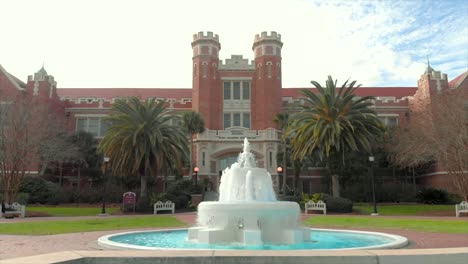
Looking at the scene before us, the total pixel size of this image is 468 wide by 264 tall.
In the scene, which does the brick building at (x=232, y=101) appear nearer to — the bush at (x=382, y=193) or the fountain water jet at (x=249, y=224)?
the bush at (x=382, y=193)

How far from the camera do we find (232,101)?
155ft

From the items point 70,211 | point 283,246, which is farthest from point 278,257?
point 70,211

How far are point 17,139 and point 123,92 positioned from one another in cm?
2738

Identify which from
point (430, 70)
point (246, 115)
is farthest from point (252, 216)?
point (430, 70)

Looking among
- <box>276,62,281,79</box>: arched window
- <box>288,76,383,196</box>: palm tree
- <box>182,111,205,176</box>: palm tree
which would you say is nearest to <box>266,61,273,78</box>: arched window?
<box>276,62,281,79</box>: arched window

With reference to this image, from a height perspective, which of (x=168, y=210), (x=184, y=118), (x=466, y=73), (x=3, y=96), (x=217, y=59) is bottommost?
(x=168, y=210)

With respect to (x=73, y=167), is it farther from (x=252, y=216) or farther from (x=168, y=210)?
(x=252, y=216)

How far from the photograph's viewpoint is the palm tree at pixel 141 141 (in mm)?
29938

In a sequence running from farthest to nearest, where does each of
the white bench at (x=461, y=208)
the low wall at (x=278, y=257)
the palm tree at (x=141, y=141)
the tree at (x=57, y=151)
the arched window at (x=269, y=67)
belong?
the arched window at (x=269, y=67)
the tree at (x=57, y=151)
the palm tree at (x=141, y=141)
the white bench at (x=461, y=208)
the low wall at (x=278, y=257)

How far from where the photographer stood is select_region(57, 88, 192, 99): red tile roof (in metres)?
54.1

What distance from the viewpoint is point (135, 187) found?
41219 millimetres

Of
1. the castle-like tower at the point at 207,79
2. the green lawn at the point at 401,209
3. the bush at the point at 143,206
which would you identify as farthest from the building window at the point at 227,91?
the green lawn at the point at 401,209

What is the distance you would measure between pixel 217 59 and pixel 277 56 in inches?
278

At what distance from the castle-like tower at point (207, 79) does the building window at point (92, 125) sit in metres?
11.4
